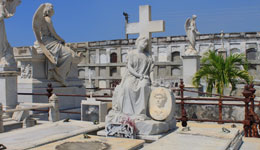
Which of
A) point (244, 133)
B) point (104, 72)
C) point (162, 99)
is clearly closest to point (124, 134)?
point (162, 99)

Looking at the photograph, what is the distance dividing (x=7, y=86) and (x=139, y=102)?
477 centimetres

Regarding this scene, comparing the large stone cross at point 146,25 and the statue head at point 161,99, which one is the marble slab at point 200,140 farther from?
the large stone cross at point 146,25

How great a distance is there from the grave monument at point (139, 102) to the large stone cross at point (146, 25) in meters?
0.45

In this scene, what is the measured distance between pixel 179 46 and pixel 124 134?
104ft

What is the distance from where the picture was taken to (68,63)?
1107 cm

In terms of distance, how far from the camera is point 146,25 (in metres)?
7.24

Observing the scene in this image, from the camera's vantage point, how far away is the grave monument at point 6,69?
9039 millimetres

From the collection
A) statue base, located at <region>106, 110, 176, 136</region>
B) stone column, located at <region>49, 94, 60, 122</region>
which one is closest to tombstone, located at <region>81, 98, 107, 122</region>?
stone column, located at <region>49, 94, 60, 122</region>

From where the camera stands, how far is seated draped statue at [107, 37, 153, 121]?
6.24 m

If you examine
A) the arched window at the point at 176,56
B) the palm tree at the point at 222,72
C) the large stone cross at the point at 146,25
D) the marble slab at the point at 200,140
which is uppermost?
the arched window at the point at 176,56

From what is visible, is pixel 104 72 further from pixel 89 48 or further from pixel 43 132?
pixel 43 132

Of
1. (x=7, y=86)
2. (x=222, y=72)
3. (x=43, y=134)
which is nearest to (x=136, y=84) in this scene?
(x=43, y=134)

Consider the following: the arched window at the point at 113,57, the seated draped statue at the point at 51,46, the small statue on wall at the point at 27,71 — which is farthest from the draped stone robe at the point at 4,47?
the arched window at the point at 113,57

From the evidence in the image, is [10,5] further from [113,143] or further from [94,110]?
[113,143]
